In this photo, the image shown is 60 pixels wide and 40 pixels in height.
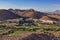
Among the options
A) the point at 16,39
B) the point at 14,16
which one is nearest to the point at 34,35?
the point at 16,39

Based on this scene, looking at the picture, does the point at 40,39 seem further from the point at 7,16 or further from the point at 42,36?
the point at 7,16

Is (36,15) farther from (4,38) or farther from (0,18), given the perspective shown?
(4,38)

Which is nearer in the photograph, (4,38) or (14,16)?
(4,38)

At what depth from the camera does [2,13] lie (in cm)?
2256

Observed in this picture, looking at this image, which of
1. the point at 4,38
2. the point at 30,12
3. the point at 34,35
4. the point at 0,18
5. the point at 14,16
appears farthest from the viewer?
the point at 30,12

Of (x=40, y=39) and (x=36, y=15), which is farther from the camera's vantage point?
(x=36, y=15)

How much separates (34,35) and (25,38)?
0.70 meters

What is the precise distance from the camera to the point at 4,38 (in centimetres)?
990

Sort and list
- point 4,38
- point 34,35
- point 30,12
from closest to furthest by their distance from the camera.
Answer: point 4,38 < point 34,35 < point 30,12

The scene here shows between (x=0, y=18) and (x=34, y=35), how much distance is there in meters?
11.6

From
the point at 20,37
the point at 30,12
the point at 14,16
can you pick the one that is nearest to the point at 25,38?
the point at 20,37

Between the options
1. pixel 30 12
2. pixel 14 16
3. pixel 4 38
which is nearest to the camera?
pixel 4 38

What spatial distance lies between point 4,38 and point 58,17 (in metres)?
13.6

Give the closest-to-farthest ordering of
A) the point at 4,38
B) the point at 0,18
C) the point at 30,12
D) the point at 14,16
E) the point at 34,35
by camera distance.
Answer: the point at 4,38
the point at 34,35
the point at 0,18
the point at 14,16
the point at 30,12
